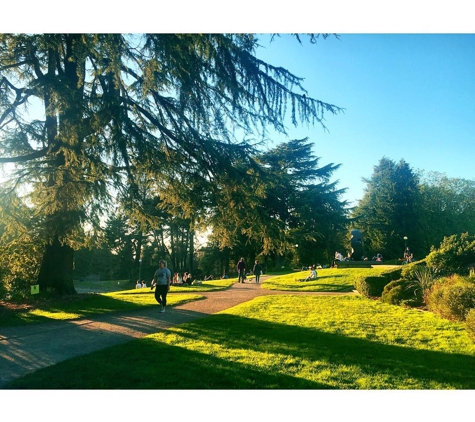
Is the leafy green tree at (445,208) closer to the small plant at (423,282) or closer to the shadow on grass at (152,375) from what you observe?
the small plant at (423,282)

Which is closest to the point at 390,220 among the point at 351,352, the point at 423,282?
the point at 423,282

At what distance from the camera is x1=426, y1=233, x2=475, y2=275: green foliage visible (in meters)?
12.7

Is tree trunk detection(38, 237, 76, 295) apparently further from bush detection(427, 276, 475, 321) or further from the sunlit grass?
bush detection(427, 276, 475, 321)

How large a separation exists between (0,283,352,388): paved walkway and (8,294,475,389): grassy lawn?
0.45 m

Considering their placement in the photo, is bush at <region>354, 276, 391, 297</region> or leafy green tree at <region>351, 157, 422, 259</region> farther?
leafy green tree at <region>351, 157, 422, 259</region>

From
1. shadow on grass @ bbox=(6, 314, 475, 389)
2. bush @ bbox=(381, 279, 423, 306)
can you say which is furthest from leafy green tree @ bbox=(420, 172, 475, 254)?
shadow on grass @ bbox=(6, 314, 475, 389)

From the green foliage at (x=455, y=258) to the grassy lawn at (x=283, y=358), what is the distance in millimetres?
5240

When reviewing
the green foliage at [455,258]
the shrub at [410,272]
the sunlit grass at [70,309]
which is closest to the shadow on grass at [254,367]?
the sunlit grass at [70,309]

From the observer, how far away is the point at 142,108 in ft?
26.1

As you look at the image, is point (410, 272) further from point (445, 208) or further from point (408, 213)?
point (445, 208)

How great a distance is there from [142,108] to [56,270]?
8.20 m

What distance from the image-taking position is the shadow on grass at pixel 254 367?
419 centimetres
